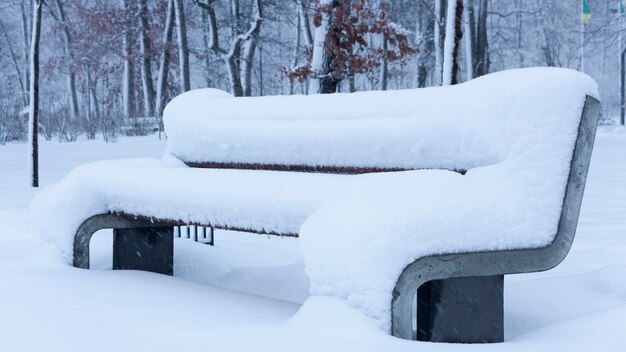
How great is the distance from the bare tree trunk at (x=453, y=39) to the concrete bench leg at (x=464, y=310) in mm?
5358

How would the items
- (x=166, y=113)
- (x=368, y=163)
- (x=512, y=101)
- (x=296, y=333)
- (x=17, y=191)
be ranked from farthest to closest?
1. (x=17, y=191)
2. (x=166, y=113)
3. (x=368, y=163)
4. (x=512, y=101)
5. (x=296, y=333)

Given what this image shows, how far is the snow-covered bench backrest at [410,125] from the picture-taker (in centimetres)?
284

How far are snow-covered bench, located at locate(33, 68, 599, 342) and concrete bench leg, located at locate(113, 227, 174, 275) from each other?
73 centimetres

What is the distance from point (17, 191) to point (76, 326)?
6.57m

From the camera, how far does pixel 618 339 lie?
2779 millimetres

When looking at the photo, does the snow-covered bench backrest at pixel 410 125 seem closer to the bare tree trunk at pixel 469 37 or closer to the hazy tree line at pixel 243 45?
the hazy tree line at pixel 243 45

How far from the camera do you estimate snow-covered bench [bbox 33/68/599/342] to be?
8.64 feet

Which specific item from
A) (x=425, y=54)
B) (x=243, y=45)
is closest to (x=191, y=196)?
(x=243, y=45)

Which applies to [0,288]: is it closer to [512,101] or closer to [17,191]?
[512,101]

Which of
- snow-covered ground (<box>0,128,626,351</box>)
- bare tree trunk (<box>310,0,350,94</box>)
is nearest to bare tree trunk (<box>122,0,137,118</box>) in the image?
bare tree trunk (<box>310,0,350,94</box>)

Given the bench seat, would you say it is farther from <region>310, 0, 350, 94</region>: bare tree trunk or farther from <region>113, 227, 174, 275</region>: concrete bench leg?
<region>310, 0, 350, 94</region>: bare tree trunk

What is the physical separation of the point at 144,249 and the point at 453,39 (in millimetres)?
4655

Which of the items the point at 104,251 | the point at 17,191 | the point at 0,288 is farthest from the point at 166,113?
the point at 17,191

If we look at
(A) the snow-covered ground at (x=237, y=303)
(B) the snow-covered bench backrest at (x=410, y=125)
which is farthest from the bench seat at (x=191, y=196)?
(A) the snow-covered ground at (x=237, y=303)
